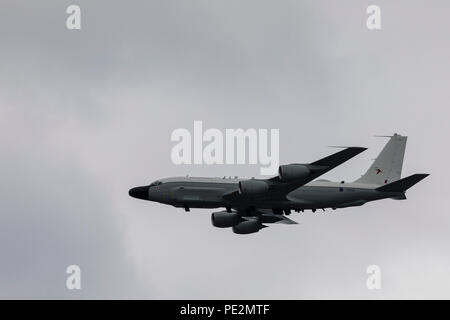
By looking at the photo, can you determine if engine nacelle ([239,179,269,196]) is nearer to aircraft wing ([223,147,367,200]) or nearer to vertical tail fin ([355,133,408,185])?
aircraft wing ([223,147,367,200])

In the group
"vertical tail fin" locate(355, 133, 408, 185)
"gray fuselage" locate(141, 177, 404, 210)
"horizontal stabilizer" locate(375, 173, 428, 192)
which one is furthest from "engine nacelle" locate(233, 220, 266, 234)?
"horizontal stabilizer" locate(375, 173, 428, 192)

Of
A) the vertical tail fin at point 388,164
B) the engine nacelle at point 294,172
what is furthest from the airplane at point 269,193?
the vertical tail fin at point 388,164

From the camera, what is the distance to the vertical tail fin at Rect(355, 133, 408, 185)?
120 meters

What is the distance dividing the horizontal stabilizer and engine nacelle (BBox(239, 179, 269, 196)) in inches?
485

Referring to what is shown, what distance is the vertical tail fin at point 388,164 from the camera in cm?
12006

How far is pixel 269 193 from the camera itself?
110 metres

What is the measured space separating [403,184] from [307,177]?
32.4 feet

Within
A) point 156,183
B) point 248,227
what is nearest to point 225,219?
point 248,227

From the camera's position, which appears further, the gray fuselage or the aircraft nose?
the aircraft nose

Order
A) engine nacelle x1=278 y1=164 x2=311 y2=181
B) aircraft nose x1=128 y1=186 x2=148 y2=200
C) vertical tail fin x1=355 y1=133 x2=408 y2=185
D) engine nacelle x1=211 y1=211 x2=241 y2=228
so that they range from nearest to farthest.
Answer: engine nacelle x1=278 y1=164 x2=311 y2=181
aircraft nose x1=128 y1=186 x2=148 y2=200
engine nacelle x1=211 y1=211 x2=241 y2=228
vertical tail fin x1=355 y1=133 x2=408 y2=185

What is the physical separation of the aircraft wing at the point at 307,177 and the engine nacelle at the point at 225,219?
291 inches
